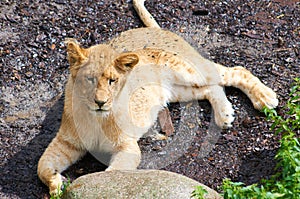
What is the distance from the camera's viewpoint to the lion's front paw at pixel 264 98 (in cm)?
649

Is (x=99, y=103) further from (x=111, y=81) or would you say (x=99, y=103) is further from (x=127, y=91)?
(x=127, y=91)

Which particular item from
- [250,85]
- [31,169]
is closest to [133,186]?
[31,169]

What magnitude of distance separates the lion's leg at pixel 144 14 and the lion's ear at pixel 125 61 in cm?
169

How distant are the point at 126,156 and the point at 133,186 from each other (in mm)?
912

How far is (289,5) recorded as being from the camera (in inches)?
308

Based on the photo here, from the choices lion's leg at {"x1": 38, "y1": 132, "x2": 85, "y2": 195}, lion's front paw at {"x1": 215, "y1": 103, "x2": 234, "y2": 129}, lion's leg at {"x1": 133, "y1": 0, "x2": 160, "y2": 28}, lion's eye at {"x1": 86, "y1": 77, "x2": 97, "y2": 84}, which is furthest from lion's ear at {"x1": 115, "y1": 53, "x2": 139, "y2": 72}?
lion's leg at {"x1": 133, "y1": 0, "x2": 160, "y2": 28}

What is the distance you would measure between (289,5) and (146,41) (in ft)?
6.28

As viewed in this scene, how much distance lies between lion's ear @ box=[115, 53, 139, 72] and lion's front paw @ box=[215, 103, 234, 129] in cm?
110

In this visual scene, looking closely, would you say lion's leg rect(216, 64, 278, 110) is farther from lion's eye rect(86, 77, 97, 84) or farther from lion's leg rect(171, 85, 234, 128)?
lion's eye rect(86, 77, 97, 84)

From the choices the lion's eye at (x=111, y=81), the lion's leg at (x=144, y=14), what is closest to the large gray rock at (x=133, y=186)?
the lion's eye at (x=111, y=81)

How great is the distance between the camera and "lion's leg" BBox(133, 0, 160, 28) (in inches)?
294

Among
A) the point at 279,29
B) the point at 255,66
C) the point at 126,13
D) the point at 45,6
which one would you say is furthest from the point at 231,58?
the point at 45,6

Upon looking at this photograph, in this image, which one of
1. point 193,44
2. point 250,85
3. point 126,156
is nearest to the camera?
point 126,156

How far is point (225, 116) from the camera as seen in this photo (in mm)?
6465
